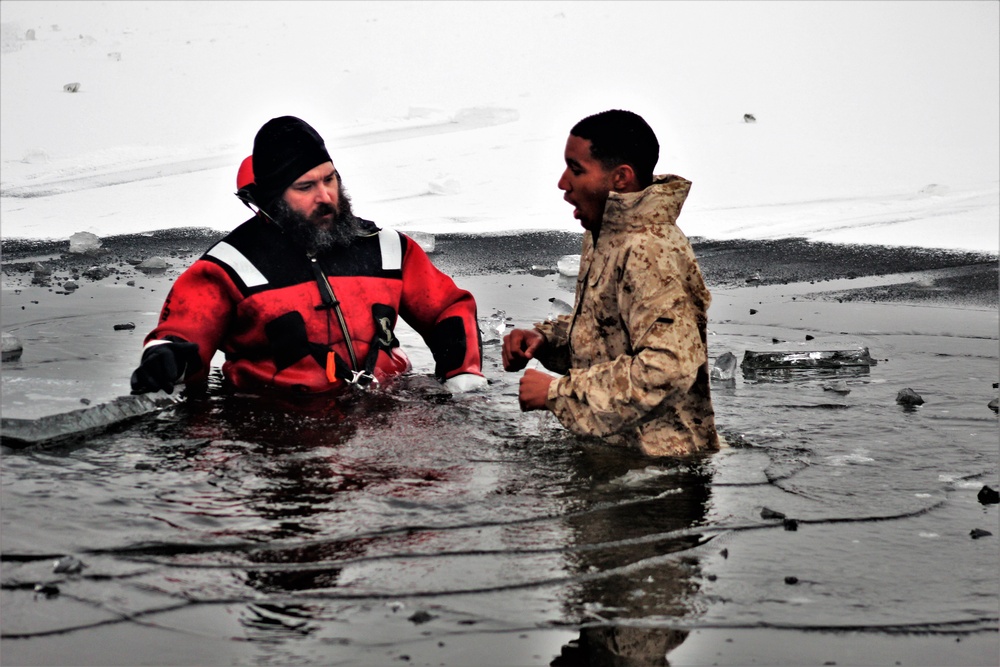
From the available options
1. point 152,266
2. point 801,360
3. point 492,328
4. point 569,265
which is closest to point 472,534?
point 801,360

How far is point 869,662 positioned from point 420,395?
2.96 m

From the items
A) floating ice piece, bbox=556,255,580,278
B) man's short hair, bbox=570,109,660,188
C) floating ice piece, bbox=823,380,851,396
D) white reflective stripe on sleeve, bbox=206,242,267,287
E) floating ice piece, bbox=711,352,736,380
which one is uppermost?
man's short hair, bbox=570,109,660,188

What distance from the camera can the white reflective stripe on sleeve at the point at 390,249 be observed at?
560 centimetres

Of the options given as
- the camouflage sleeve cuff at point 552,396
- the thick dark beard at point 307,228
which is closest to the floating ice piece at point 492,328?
the thick dark beard at point 307,228

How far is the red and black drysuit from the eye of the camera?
206 inches

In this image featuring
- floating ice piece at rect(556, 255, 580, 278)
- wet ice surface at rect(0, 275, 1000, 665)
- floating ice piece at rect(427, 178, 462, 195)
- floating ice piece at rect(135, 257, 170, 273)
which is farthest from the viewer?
floating ice piece at rect(427, 178, 462, 195)

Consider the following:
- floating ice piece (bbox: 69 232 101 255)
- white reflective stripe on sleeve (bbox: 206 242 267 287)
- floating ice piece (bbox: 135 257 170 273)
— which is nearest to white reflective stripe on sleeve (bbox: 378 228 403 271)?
white reflective stripe on sleeve (bbox: 206 242 267 287)

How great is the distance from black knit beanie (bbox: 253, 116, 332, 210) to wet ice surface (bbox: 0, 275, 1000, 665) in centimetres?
93

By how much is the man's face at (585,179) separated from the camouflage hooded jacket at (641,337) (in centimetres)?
A: 8

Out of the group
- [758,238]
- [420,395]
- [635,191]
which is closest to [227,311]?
[420,395]

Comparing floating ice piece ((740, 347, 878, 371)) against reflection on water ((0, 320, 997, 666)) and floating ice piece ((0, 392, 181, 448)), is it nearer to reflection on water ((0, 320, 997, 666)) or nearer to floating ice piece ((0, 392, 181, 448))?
reflection on water ((0, 320, 997, 666))

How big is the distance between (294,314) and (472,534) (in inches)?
71.2

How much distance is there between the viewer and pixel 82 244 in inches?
403

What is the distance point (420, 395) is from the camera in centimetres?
558
